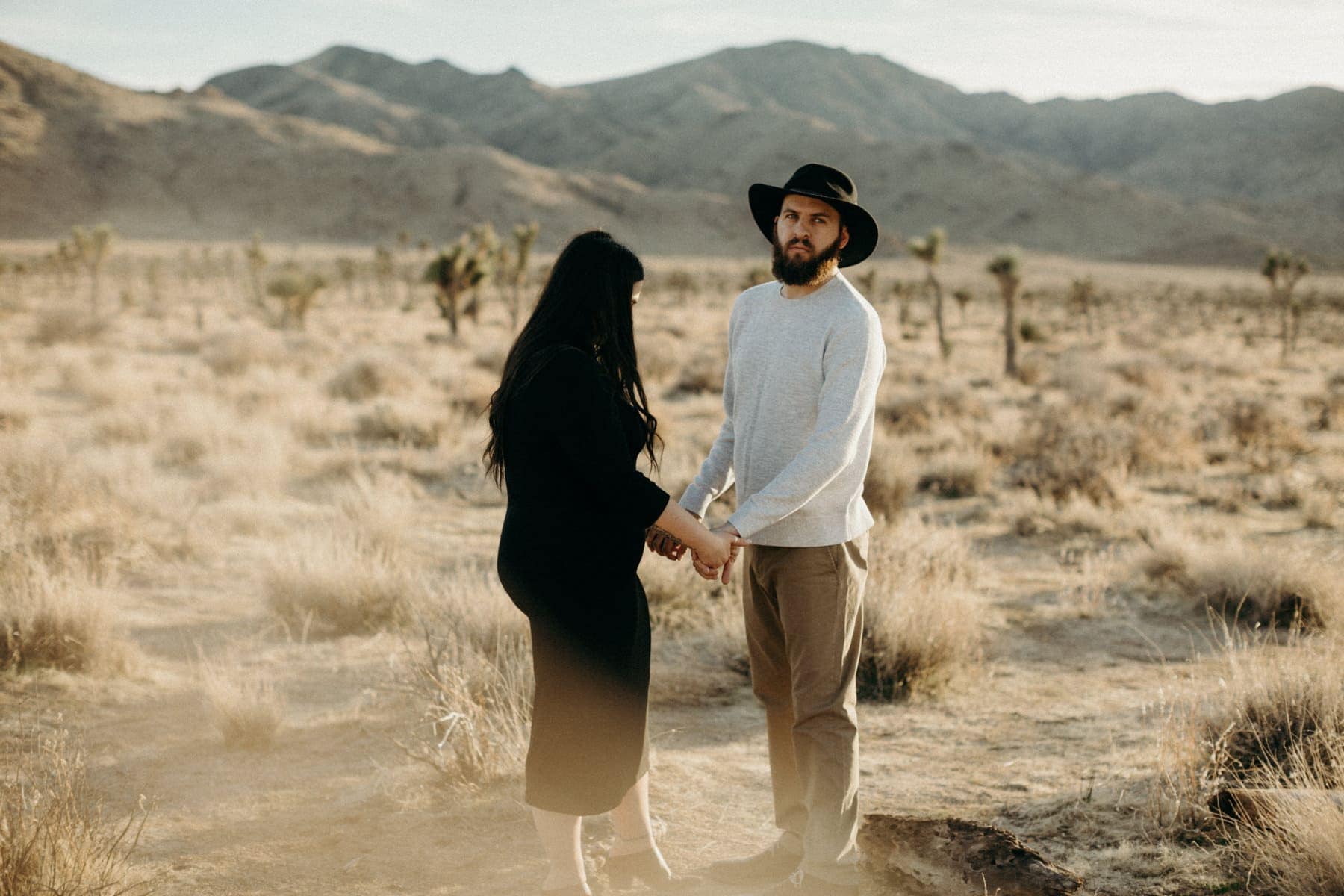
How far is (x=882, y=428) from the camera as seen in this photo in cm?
1334

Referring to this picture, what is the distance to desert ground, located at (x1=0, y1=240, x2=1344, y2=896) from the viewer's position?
355 centimetres

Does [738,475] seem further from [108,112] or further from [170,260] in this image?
[108,112]

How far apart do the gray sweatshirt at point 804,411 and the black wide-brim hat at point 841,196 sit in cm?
20

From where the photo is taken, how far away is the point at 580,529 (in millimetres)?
2730

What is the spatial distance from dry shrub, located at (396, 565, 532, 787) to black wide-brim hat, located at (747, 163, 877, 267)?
229 centimetres

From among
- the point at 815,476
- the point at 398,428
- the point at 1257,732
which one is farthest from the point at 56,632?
the point at 398,428

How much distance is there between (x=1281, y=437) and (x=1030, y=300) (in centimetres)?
4012

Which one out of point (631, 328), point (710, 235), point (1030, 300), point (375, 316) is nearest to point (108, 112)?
point (710, 235)

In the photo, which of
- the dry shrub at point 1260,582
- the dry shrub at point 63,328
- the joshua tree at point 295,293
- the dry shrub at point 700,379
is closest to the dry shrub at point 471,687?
the dry shrub at point 1260,582

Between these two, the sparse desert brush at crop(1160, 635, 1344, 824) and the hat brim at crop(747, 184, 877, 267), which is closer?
the hat brim at crop(747, 184, 877, 267)

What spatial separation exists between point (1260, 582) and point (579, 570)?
5514mm

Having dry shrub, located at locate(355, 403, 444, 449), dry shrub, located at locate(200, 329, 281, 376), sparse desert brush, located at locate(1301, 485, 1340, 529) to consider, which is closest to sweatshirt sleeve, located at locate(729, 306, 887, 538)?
sparse desert brush, located at locate(1301, 485, 1340, 529)

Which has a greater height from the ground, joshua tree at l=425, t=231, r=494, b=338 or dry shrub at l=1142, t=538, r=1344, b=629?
joshua tree at l=425, t=231, r=494, b=338

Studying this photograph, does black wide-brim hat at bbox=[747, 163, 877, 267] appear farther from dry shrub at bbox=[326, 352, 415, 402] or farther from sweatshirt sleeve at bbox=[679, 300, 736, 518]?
dry shrub at bbox=[326, 352, 415, 402]
